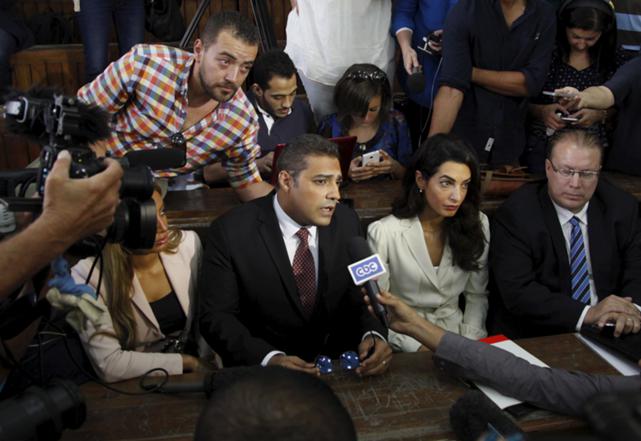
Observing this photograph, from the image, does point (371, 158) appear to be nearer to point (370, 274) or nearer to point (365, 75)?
point (365, 75)

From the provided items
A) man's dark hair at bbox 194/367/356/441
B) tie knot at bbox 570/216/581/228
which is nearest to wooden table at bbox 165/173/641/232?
tie knot at bbox 570/216/581/228

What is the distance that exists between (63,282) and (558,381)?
3.93 feet

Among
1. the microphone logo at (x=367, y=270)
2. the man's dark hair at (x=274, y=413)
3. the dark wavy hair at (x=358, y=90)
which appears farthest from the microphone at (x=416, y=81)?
the man's dark hair at (x=274, y=413)

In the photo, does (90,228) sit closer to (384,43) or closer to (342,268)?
(342,268)

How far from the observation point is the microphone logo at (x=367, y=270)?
70.9 inches

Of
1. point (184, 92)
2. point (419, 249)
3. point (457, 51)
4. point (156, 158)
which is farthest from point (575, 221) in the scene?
point (156, 158)

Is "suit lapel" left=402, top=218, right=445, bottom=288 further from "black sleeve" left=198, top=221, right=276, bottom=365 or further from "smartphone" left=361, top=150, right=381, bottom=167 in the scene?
"black sleeve" left=198, top=221, right=276, bottom=365

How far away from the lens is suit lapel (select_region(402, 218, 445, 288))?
2.50 meters

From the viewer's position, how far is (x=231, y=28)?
8.18 ft

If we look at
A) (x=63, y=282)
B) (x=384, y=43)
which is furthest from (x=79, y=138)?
(x=384, y=43)

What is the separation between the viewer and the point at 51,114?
1.36 meters

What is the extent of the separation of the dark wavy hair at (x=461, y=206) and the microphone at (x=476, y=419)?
Result: 1.00m

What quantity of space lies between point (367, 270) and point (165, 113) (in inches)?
44.2

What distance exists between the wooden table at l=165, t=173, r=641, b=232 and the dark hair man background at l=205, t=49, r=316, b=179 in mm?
470
